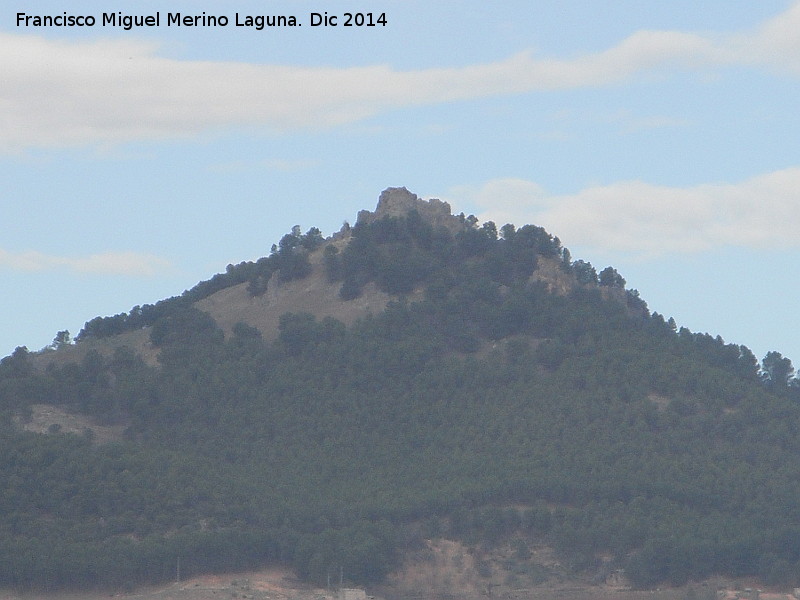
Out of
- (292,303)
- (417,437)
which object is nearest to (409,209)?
(292,303)

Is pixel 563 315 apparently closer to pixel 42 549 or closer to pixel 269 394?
pixel 269 394

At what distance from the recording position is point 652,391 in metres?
100

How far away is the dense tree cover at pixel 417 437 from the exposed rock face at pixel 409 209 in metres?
1.99

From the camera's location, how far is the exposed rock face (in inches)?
4547

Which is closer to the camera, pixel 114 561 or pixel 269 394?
pixel 114 561

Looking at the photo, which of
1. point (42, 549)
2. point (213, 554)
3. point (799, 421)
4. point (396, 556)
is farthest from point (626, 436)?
point (42, 549)

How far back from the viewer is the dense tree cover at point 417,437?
82.9 meters

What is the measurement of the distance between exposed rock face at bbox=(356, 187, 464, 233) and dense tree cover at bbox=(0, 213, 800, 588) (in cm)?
199

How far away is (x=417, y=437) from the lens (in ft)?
319

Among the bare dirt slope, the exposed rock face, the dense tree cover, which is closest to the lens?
the dense tree cover

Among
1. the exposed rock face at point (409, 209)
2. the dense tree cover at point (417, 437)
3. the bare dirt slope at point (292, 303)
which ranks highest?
the exposed rock face at point (409, 209)

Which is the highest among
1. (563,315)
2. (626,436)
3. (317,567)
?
(563,315)

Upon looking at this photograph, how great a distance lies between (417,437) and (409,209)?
2370 cm

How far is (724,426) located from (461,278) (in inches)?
881
